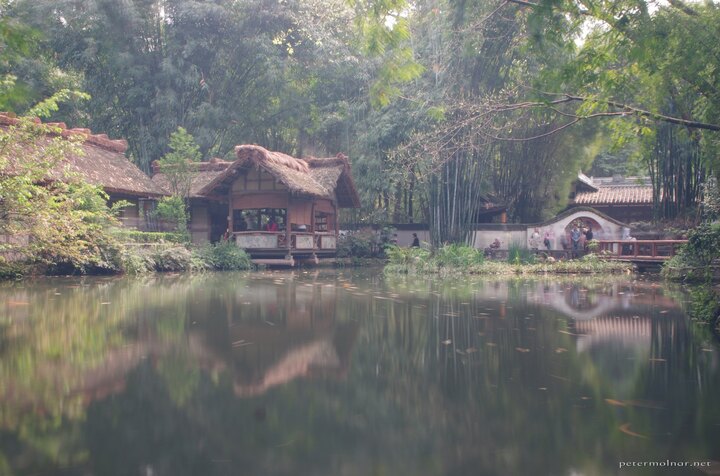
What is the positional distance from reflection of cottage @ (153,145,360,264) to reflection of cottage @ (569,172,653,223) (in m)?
11.7

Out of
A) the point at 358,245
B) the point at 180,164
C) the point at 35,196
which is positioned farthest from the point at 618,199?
the point at 35,196

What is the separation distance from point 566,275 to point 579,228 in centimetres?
627

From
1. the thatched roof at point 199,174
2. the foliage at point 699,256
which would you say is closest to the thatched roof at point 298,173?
the thatched roof at point 199,174

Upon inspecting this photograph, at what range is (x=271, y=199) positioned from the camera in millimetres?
21875

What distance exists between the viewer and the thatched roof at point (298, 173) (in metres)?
20.1

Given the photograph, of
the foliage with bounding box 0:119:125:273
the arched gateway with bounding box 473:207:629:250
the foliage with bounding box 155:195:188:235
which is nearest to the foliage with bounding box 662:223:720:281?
the arched gateway with bounding box 473:207:629:250

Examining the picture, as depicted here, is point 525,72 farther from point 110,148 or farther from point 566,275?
point 110,148

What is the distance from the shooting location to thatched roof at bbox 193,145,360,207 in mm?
20094

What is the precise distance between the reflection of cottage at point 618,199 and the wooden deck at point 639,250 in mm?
8829

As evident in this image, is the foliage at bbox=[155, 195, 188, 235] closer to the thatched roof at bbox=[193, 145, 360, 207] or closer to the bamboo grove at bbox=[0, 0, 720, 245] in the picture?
the thatched roof at bbox=[193, 145, 360, 207]

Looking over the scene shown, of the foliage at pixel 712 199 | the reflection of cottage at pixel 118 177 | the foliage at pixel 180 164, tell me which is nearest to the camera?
the foliage at pixel 712 199

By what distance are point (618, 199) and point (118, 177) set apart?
21985 mm

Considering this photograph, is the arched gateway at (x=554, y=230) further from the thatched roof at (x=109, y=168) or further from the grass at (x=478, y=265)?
the thatched roof at (x=109, y=168)

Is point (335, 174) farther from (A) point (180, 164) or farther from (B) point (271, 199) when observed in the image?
(A) point (180, 164)
